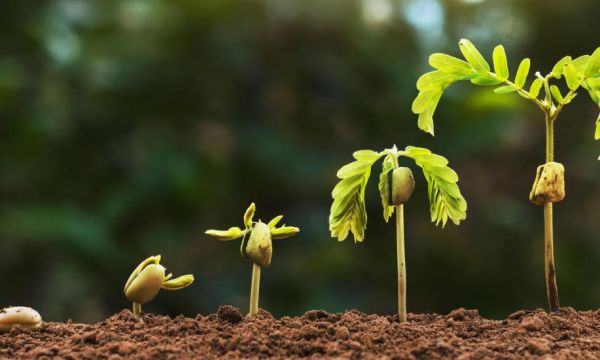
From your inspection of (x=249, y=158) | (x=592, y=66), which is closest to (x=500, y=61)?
(x=592, y=66)

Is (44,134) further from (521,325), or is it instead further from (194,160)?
→ (521,325)

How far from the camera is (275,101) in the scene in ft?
10.2

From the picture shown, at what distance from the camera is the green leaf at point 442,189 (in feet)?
3.46

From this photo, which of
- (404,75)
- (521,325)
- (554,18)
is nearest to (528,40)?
(554,18)

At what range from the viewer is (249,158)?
304cm

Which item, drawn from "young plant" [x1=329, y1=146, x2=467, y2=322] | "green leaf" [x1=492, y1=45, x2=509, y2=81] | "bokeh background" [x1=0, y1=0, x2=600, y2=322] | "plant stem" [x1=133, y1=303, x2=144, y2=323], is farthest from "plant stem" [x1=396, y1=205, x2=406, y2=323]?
"bokeh background" [x1=0, y1=0, x2=600, y2=322]

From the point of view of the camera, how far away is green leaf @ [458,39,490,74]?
108 cm

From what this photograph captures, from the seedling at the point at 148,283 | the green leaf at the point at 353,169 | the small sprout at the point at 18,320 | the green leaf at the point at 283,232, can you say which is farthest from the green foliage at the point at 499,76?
the small sprout at the point at 18,320

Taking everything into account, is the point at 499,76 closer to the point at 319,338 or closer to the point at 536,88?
the point at 536,88

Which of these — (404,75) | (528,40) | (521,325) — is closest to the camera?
(521,325)

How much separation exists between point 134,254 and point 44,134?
0.56 m

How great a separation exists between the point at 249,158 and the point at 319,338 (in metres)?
2.08

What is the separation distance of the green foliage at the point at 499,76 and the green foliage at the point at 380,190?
6cm

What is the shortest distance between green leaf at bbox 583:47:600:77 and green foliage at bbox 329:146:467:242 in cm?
23
